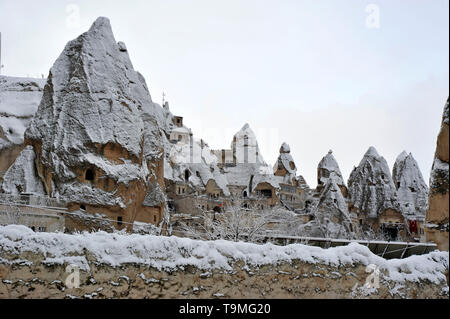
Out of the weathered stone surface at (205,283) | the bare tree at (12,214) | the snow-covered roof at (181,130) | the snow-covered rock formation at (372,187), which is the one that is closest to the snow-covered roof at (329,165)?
the snow-covered rock formation at (372,187)

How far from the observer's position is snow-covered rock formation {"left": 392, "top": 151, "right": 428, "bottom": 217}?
45.1 meters

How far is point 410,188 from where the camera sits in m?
46.7

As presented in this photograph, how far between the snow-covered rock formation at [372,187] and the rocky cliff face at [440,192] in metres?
42.3

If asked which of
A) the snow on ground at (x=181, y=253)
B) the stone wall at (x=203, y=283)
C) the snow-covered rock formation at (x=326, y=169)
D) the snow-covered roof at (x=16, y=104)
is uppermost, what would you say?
the snow-covered roof at (x=16, y=104)

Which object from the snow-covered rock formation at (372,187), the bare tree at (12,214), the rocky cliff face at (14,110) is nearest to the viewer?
the bare tree at (12,214)

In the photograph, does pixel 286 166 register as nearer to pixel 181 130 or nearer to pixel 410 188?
pixel 181 130

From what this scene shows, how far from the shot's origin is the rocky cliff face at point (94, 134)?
1027 inches

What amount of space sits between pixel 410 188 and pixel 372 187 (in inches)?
138

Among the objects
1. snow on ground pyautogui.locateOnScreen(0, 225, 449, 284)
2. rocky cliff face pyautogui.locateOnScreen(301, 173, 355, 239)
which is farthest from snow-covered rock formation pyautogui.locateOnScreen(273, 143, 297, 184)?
snow on ground pyautogui.locateOnScreen(0, 225, 449, 284)

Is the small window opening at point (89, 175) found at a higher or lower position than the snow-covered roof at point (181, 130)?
lower

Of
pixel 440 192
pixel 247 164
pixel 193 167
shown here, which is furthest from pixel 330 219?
pixel 440 192

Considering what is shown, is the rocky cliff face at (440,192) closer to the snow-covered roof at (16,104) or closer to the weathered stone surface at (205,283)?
the weathered stone surface at (205,283)

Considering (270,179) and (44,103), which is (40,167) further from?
(270,179)
